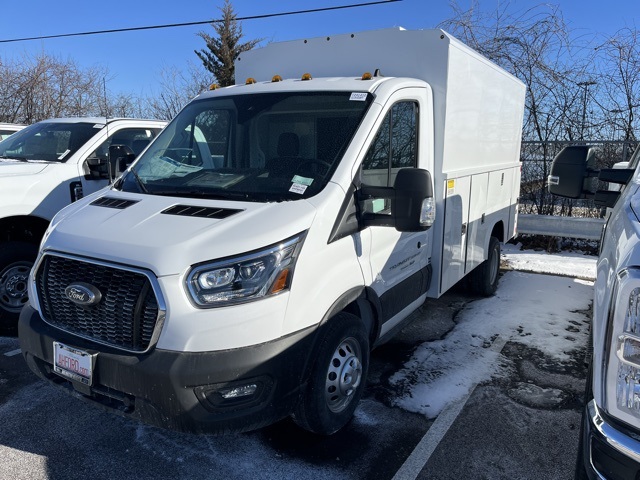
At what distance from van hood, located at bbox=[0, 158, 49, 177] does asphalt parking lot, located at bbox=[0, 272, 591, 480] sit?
179 cm

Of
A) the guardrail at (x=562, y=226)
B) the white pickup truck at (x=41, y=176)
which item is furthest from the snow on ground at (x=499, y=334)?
the white pickup truck at (x=41, y=176)

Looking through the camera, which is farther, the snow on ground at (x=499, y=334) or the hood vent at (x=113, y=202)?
the snow on ground at (x=499, y=334)

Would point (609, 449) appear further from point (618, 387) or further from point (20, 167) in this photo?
point (20, 167)

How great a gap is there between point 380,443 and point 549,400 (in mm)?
1442

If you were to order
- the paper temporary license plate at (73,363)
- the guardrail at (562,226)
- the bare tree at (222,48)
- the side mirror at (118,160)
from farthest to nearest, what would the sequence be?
1. the bare tree at (222,48)
2. the guardrail at (562,226)
3. the side mirror at (118,160)
4. the paper temporary license plate at (73,363)

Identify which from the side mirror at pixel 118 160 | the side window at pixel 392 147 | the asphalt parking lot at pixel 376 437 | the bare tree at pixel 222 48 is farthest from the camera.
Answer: the bare tree at pixel 222 48

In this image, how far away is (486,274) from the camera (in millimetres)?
6176

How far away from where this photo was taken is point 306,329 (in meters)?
2.78

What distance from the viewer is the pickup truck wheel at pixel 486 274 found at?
242 inches

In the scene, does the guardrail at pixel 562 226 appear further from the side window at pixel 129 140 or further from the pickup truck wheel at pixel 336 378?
the pickup truck wheel at pixel 336 378

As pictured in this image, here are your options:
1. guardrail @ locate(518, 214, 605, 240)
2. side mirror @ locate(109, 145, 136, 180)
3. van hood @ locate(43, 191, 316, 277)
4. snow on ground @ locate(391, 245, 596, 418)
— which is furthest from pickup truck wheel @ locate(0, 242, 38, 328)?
guardrail @ locate(518, 214, 605, 240)

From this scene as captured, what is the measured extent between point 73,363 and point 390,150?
2.43 metres

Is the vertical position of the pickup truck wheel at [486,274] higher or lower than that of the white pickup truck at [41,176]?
lower

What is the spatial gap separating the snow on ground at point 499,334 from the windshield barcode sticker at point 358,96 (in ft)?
7.18
